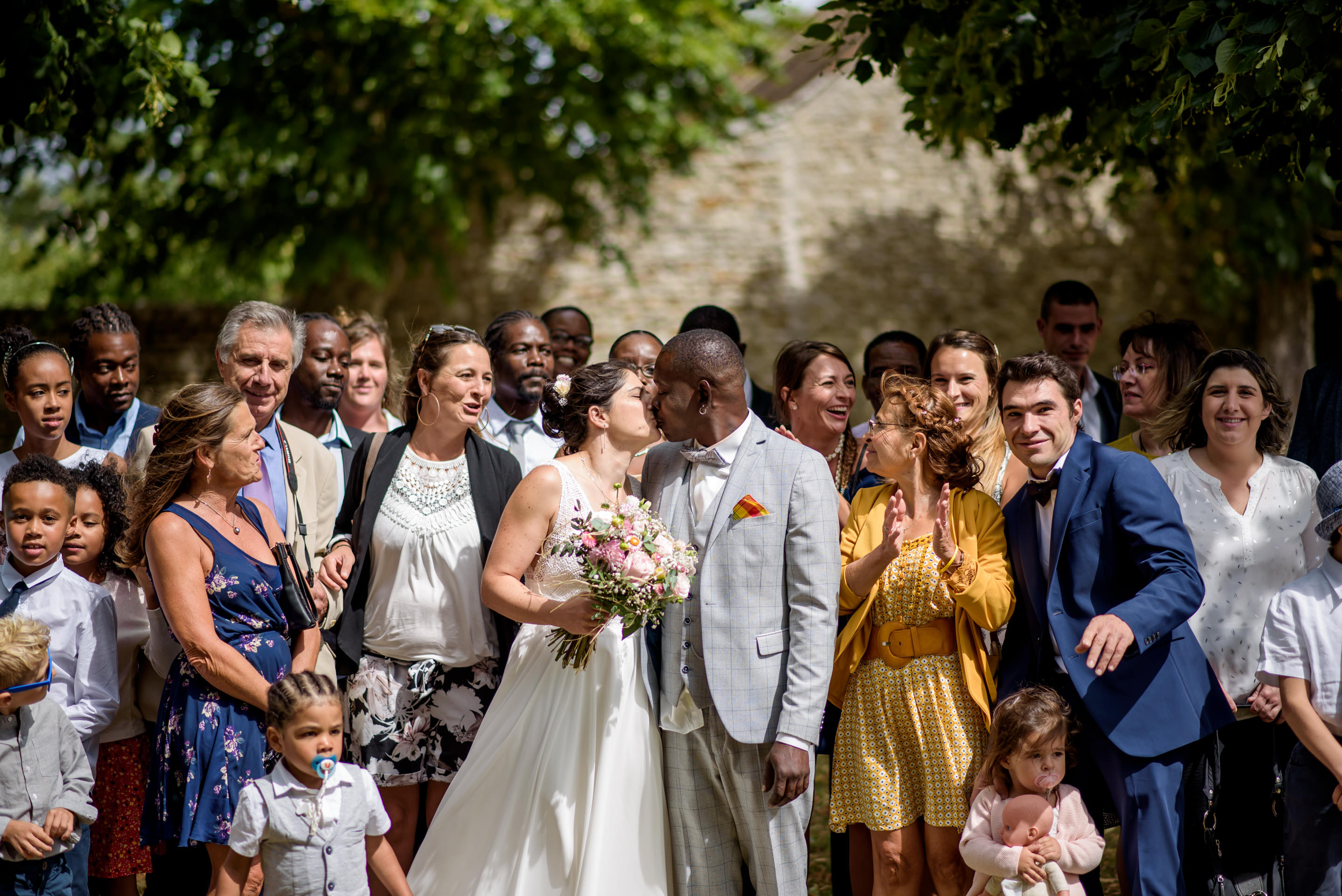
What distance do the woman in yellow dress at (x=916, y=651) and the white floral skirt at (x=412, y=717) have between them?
4.90 ft

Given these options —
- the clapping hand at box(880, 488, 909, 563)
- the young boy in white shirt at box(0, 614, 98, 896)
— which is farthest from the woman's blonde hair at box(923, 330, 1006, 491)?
the young boy in white shirt at box(0, 614, 98, 896)

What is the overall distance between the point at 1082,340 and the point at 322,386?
423cm

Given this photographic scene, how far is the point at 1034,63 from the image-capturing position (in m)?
7.19

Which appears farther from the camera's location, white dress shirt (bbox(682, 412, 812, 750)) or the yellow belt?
the yellow belt

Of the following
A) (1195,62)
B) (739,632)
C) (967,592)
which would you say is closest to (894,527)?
(967,592)

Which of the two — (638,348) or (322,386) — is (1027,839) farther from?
(322,386)

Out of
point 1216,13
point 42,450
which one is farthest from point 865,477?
point 42,450

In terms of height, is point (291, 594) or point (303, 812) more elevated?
point (291, 594)

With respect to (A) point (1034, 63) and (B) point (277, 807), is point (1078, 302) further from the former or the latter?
(B) point (277, 807)

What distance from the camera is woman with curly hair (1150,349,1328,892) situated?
14.6 ft

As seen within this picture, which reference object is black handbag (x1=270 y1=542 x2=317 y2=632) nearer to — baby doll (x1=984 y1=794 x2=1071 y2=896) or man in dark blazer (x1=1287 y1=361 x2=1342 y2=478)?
baby doll (x1=984 y1=794 x2=1071 y2=896)

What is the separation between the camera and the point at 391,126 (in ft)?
46.3

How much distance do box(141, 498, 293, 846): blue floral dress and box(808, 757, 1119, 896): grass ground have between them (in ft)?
9.12

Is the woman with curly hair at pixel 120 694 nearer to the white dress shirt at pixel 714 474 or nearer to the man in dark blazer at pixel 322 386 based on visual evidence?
the man in dark blazer at pixel 322 386
